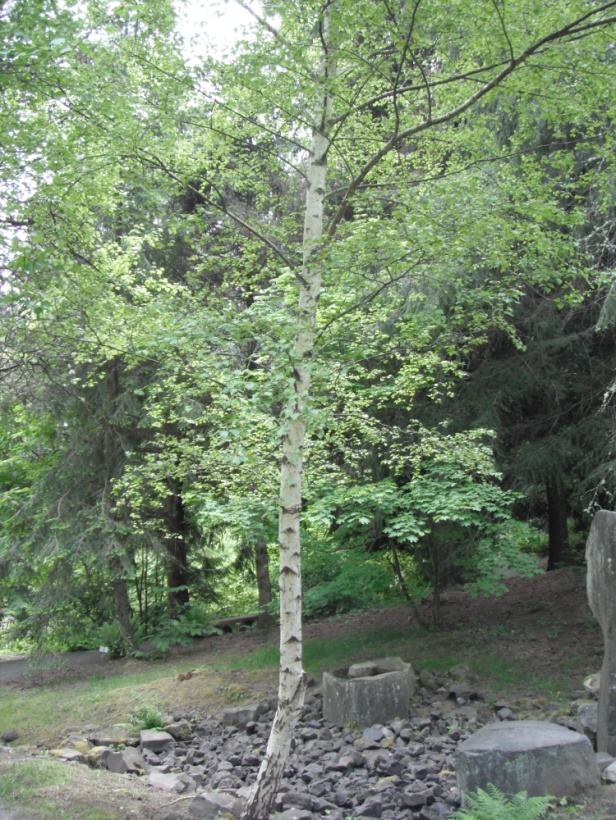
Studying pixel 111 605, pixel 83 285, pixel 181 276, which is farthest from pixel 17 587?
pixel 83 285

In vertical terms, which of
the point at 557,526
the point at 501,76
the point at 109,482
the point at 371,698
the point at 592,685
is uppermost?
the point at 501,76

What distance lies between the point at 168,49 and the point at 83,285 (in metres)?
2.03

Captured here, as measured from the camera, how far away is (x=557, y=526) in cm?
1198

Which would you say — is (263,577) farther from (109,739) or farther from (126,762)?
(126,762)

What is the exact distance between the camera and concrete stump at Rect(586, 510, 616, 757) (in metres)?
5.74

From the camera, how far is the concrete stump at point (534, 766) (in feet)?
15.7

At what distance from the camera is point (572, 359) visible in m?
9.98

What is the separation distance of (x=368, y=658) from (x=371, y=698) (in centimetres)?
210

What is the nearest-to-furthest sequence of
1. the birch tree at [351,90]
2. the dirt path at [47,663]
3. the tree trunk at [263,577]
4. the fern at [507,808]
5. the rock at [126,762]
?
1. the fern at [507,808]
2. the birch tree at [351,90]
3. the rock at [126,762]
4. the dirt path at [47,663]
5. the tree trunk at [263,577]

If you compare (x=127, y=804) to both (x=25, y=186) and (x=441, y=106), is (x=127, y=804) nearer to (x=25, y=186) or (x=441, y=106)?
(x=25, y=186)

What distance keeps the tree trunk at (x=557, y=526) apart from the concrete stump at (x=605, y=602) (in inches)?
174

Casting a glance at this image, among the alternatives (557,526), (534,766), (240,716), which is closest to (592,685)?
(534,766)

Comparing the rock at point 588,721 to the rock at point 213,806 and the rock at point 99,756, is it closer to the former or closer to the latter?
the rock at point 213,806

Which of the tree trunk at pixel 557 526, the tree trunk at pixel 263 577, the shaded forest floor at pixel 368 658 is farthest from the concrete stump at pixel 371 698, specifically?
the tree trunk at pixel 263 577
